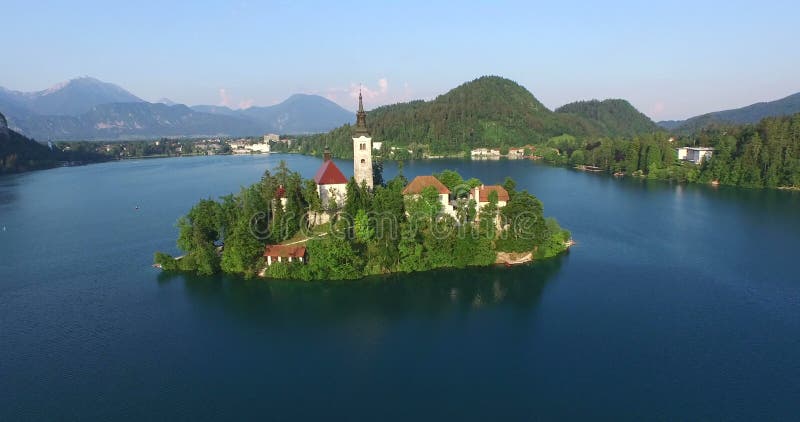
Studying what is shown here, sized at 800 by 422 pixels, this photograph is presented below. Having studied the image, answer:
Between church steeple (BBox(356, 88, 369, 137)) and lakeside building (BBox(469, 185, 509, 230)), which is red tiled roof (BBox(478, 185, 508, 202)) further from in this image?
church steeple (BBox(356, 88, 369, 137))

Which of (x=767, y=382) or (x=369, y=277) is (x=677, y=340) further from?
(x=369, y=277)

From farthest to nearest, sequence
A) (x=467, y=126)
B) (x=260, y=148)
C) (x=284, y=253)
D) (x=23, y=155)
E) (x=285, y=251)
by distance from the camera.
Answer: (x=260, y=148) → (x=467, y=126) → (x=23, y=155) → (x=285, y=251) → (x=284, y=253)

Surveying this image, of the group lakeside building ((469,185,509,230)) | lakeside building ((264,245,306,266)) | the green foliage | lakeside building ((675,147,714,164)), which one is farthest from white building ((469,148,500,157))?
the green foliage

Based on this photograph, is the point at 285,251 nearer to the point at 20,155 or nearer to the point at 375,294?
the point at 375,294

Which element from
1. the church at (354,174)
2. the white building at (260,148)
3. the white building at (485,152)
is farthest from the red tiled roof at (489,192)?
the white building at (260,148)

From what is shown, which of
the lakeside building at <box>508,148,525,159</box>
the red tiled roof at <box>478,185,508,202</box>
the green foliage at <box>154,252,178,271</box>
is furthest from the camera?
the lakeside building at <box>508,148,525,159</box>

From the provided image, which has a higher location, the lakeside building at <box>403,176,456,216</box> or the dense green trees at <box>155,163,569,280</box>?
the lakeside building at <box>403,176,456,216</box>

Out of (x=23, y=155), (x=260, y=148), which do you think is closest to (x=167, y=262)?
(x=23, y=155)

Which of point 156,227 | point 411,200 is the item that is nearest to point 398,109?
point 156,227
